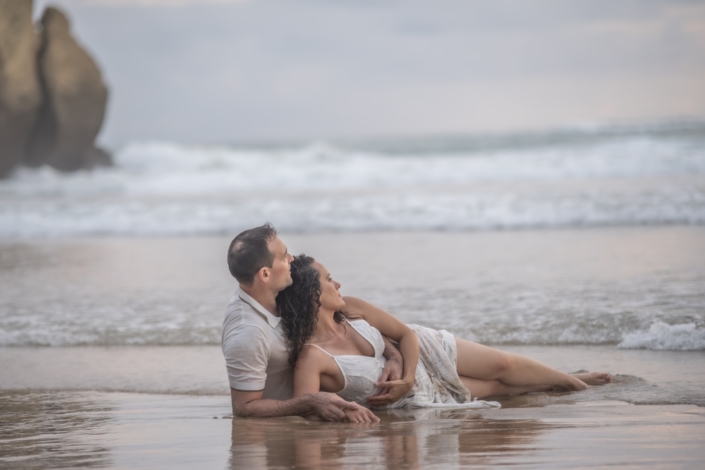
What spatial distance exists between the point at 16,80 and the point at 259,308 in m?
23.0

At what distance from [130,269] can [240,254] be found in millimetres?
6364

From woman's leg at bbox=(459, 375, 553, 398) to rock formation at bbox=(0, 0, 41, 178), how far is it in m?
22.8

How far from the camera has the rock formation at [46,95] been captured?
23.8 meters

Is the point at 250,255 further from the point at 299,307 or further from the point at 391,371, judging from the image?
the point at 391,371

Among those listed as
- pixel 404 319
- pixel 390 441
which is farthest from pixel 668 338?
pixel 390 441

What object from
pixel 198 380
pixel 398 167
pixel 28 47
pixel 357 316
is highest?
pixel 28 47

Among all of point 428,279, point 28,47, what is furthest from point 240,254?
point 28,47

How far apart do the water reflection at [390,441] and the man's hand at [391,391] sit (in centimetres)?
8

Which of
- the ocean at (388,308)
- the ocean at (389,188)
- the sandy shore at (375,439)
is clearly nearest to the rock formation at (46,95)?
the ocean at (389,188)

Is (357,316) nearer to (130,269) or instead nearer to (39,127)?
(130,269)

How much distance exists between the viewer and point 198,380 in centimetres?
510

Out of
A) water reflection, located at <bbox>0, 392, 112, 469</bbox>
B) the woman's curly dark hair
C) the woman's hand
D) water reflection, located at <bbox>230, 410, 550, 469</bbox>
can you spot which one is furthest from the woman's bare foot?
water reflection, located at <bbox>0, 392, 112, 469</bbox>

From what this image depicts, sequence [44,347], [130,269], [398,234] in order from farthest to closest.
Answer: [398,234]
[130,269]
[44,347]

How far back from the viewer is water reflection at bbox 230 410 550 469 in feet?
9.94
